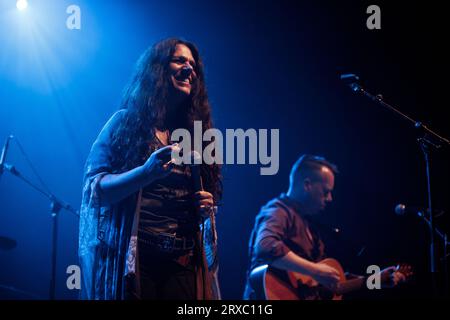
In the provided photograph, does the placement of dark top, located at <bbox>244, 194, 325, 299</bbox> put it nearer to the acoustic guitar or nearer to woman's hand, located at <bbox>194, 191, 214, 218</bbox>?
the acoustic guitar

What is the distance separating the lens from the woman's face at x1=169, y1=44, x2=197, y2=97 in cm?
214

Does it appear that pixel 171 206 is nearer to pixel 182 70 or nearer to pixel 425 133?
pixel 182 70

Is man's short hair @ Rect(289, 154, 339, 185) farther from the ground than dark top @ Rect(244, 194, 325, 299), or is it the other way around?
man's short hair @ Rect(289, 154, 339, 185)

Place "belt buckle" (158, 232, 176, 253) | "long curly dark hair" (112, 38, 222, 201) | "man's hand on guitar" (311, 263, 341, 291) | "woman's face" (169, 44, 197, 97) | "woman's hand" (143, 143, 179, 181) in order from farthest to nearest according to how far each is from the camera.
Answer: "man's hand on guitar" (311, 263, 341, 291), "woman's face" (169, 44, 197, 97), "long curly dark hair" (112, 38, 222, 201), "belt buckle" (158, 232, 176, 253), "woman's hand" (143, 143, 179, 181)

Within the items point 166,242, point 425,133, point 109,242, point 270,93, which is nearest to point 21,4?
point 270,93

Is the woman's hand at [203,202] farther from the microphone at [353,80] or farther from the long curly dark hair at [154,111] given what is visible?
the microphone at [353,80]

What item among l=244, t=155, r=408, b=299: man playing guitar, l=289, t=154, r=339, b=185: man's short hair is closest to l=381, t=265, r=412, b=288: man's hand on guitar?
l=244, t=155, r=408, b=299: man playing guitar

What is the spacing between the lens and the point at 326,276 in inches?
140

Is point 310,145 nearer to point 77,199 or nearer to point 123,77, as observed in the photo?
point 123,77

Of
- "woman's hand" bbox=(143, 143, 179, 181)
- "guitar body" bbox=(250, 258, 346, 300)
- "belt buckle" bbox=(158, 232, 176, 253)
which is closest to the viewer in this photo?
"woman's hand" bbox=(143, 143, 179, 181)

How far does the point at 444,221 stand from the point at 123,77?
2876 mm

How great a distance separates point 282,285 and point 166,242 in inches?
72.7

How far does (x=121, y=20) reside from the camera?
12.6ft

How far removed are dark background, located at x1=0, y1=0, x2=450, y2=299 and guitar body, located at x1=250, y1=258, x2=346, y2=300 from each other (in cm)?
57
